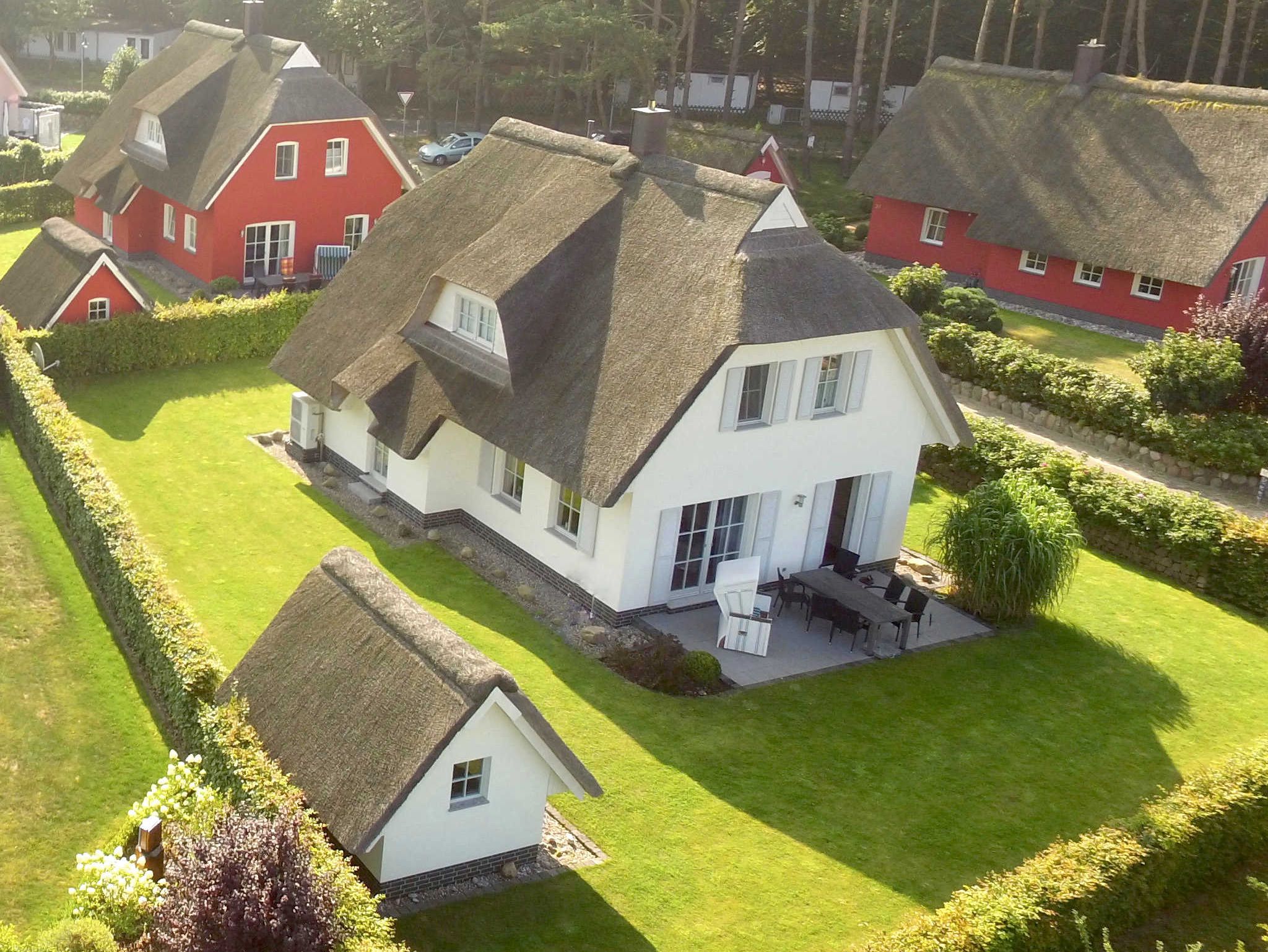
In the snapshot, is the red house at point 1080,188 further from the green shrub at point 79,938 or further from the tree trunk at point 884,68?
the green shrub at point 79,938

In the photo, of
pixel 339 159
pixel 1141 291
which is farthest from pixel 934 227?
pixel 339 159

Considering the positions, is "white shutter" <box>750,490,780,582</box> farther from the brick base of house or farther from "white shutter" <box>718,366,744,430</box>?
the brick base of house

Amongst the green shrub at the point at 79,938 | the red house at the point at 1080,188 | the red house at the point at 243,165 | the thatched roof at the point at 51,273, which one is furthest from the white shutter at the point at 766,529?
the red house at the point at 243,165

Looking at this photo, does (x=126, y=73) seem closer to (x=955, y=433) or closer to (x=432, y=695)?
(x=955, y=433)

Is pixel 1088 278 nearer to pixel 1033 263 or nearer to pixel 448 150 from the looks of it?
pixel 1033 263

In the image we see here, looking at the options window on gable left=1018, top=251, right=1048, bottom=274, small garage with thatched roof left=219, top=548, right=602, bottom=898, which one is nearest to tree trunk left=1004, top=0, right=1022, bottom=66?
window on gable left=1018, top=251, right=1048, bottom=274
